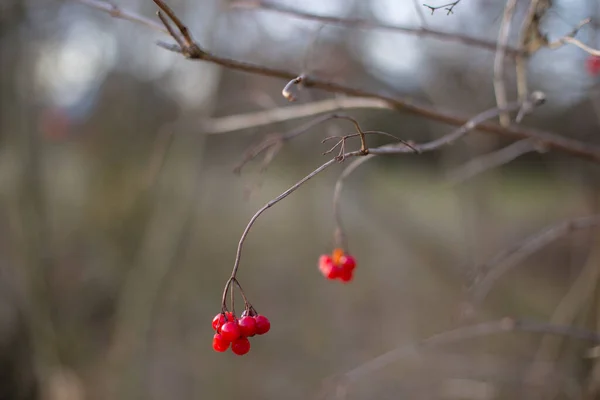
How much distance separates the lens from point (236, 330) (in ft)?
3.00

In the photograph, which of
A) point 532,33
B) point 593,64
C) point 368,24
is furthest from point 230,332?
point 593,64

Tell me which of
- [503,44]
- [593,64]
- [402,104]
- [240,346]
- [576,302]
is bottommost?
[240,346]

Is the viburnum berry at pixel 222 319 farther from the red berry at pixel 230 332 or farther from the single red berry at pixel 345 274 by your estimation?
the single red berry at pixel 345 274

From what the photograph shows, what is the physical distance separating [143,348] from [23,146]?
5.25 feet

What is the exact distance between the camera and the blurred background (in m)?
3.40

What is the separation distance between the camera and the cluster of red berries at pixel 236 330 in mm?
910

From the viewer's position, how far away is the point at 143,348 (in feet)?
12.1

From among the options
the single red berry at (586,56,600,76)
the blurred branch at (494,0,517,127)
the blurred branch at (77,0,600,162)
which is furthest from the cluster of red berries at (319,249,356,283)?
the single red berry at (586,56,600,76)

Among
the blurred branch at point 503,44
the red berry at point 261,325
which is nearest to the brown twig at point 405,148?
the blurred branch at point 503,44

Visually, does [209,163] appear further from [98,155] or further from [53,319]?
[53,319]

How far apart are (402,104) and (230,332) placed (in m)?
0.70

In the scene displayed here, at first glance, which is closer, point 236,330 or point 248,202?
point 236,330

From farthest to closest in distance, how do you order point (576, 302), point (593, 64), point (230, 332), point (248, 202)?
point (248, 202), point (576, 302), point (593, 64), point (230, 332)

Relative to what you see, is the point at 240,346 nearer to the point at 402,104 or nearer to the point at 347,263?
the point at 347,263
